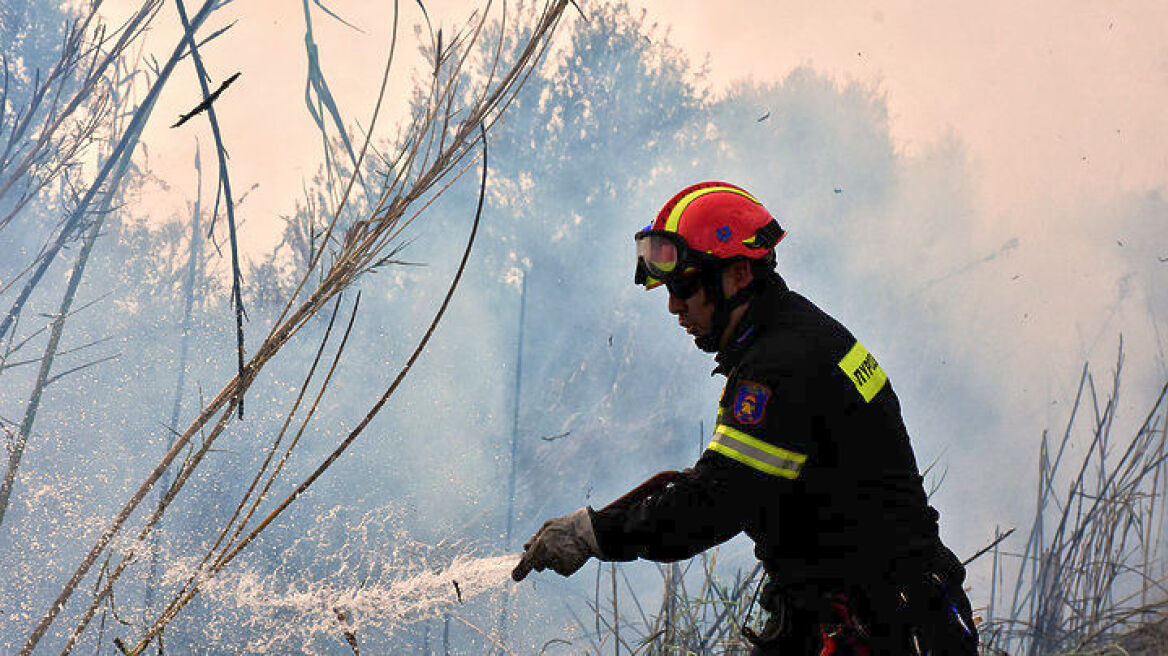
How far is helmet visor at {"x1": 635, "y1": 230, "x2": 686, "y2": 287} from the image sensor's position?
2.34 m

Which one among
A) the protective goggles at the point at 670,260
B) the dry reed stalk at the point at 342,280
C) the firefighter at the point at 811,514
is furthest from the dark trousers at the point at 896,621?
the dry reed stalk at the point at 342,280

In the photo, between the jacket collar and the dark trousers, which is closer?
the dark trousers

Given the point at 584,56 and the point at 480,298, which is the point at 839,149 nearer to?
the point at 584,56

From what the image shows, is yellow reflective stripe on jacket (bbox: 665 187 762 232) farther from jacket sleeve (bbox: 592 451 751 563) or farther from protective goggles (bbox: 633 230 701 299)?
jacket sleeve (bbox: 592 451 751 563)

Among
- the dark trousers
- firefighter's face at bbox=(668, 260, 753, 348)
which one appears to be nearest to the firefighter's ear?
firefighter's face at bbox=(668, 260, 753, 348)

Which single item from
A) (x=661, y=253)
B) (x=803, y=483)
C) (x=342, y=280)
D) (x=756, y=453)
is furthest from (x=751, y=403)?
(x=342, y=280)

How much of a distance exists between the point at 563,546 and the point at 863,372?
82 cm

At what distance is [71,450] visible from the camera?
Answer: 23.8 meters

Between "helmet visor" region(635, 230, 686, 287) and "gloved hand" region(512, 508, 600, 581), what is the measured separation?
64 cm

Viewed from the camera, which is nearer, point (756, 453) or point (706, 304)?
point (756, 453)

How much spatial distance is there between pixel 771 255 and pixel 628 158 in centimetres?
2131

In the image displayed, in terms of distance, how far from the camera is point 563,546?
2150mm

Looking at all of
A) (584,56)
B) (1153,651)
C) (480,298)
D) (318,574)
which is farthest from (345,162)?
(1153,651)

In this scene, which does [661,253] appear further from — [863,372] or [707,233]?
[863,372]
